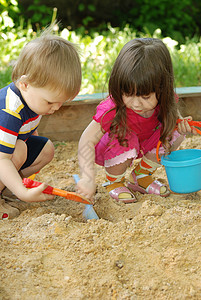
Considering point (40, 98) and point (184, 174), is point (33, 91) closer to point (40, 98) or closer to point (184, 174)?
point (40, 98)

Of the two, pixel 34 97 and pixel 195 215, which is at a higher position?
pixel 34 97

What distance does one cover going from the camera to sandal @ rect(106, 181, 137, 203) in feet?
6.64

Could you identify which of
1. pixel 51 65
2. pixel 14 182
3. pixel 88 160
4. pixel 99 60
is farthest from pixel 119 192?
pixel 99 60

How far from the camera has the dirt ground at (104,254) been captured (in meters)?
Result: 1.28

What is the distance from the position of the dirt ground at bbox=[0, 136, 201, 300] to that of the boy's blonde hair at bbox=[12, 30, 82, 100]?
0.57 metres

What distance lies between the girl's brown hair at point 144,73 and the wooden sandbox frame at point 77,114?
0.79 meters

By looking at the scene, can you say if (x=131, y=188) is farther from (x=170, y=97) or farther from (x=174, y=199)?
(x=170, y=97)

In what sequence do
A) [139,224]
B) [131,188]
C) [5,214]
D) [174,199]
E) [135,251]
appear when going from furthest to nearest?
1. [131,188]
2. [174,199]
3. [5,214]
4. [139,224]
5. [135,251]

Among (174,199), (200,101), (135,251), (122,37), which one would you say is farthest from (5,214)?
(122,37)

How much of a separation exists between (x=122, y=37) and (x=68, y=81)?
2483 mm

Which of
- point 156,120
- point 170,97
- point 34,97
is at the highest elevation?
point 34,97

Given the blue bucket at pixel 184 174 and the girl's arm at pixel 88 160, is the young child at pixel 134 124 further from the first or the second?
the blue bucket at pixel 184 174

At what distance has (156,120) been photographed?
6.79 feet

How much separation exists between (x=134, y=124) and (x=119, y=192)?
36 cm
